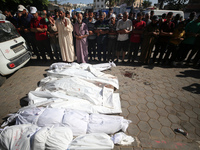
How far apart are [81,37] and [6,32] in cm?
258

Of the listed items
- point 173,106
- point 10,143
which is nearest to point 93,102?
point 10,143

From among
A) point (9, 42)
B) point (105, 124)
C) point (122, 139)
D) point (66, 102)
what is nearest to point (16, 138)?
point (66, 102)

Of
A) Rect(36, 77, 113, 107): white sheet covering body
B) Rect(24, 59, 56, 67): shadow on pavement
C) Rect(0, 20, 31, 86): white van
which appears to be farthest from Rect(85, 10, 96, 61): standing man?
Rect(0, 20, 31, 86): white van

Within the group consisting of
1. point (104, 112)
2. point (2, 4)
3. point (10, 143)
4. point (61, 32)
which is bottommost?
point (104, 112)

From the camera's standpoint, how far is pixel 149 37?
4.20m

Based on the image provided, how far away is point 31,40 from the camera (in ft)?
16.1

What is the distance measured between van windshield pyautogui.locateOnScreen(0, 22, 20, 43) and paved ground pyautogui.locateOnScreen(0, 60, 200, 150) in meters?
1.38

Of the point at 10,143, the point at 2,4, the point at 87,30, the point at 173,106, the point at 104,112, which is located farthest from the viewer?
the point at 2,4

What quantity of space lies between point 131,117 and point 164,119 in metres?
0.73

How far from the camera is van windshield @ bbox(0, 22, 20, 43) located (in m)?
3.45

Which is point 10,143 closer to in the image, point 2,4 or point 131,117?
point 131,117

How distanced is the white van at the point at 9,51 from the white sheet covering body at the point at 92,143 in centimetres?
334

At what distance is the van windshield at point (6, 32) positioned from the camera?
3446mm

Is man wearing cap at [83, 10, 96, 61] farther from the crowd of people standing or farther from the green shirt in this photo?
the green shirt
